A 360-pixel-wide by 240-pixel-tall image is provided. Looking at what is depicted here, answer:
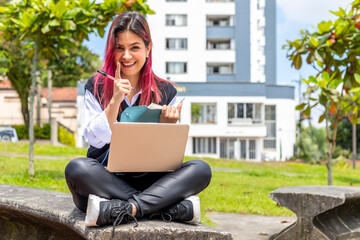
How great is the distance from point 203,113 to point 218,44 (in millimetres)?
6431

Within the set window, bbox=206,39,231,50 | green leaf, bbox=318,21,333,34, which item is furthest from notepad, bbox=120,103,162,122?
window, bbox=206,39,231,50

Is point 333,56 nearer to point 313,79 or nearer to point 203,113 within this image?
point 313,79

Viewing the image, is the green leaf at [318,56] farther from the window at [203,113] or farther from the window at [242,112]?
the window at [242,112]

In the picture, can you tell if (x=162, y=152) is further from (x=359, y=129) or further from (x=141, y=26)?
(x=359, y=129)

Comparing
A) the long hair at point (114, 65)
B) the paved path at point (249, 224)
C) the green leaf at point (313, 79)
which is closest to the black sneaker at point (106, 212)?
the long hair at point (114, 65)

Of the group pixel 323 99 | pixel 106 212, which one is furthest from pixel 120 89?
pixel 323 99

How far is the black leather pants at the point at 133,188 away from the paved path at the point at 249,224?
80.9 inches

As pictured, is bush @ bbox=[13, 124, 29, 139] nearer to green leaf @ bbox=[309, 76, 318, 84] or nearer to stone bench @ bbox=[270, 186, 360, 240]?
green leaf @ bbox=[309, 76, 318, 84]

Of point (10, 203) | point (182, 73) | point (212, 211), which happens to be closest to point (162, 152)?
point (10, 203)

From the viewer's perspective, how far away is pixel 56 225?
2.46 meters

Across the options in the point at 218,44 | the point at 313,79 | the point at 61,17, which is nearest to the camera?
the point at 313,79

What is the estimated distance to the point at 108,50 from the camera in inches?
97.4

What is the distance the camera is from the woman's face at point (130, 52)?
8.00 feet

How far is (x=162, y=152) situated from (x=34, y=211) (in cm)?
89
